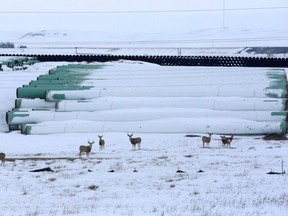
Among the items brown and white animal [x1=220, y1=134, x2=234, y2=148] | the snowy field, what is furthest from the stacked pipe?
brown and white animal [x1=220, y1=134, x2=234, y2=148]

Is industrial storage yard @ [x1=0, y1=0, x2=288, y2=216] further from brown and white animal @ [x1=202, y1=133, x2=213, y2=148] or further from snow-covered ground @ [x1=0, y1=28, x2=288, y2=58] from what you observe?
snow-covered ground @ [x1=0, y1=28, x2=288, y2=58]

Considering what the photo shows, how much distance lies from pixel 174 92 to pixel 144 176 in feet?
36.1

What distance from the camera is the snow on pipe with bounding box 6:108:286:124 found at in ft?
72.2

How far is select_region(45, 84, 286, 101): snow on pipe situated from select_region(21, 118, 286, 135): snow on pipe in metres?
2.54

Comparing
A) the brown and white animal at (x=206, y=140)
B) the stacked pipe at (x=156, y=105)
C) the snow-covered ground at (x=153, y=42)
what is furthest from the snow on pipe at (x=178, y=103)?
the snow-covered ground at (x=153, y=42)

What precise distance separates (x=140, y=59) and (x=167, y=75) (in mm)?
20331

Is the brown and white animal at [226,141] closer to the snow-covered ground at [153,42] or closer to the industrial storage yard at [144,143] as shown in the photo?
the industrial storage yard at [144,143]

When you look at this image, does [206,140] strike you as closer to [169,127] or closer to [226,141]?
[226,141]

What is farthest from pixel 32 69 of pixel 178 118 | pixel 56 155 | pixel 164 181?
pixel 164 181

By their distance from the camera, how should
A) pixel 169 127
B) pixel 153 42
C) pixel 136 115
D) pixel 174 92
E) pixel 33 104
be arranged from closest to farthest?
pixel 169 127 → pixel 136 115 → pixel 174 92 → pixel 33 104 → pixel 153 42

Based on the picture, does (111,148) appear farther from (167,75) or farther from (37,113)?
(167,75)

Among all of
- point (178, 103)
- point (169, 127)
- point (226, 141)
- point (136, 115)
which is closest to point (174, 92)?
point (178, 103)

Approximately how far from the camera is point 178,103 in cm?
2345

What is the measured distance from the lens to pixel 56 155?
18.2 meters
